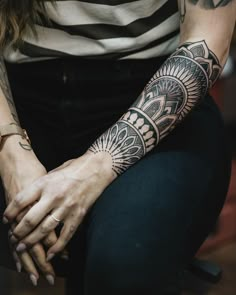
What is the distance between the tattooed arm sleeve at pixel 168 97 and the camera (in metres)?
0.94

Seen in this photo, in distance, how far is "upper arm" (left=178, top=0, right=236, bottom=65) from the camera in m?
0.96

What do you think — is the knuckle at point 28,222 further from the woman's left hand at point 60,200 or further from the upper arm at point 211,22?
the upper arm at point 211,22

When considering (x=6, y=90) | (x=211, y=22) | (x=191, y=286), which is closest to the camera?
(x=211, y=22)

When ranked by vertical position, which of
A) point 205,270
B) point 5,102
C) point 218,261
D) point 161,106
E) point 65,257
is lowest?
point 218,261

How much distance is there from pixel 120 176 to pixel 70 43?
0.84 ft

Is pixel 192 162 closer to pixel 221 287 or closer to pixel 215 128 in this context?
pixel 215 128

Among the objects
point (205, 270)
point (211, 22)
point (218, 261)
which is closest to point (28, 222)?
point (211, 22)

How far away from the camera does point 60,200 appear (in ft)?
2.95

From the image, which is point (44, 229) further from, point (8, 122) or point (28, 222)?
point (8, 122)

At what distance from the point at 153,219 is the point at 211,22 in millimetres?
340

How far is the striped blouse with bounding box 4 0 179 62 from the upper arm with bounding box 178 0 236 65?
Result: 0.19ft

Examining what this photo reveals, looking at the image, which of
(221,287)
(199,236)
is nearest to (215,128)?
(199,236)

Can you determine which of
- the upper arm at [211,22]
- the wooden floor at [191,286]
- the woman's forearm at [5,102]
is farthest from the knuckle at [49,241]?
the wooden floor at [191,286]

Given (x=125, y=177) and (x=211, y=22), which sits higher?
(x=211, y=22)
